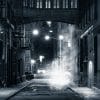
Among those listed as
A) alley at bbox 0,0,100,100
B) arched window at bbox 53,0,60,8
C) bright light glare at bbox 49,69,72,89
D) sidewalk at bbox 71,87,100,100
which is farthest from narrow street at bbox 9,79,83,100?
arched window at bbox 53,0,60,8

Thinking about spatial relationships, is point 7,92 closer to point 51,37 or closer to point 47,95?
point 47,95

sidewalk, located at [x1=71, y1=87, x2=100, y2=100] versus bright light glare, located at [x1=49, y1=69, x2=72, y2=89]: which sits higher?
sidewalk, located at [x1=71, y1=87, x2=100, y2=100]

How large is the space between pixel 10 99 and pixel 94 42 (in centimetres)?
1904

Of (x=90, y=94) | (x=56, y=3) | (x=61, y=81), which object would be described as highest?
(x=56, y=3)

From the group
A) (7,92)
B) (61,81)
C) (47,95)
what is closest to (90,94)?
(47,95)

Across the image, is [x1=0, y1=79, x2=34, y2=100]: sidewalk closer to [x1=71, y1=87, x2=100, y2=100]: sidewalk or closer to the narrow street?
the narrow street

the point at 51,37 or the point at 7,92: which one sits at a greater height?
the point at 51,37

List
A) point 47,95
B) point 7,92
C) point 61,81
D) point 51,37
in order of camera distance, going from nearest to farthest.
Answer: point 47,95 → point 7,92 → point 51,37 → point 61,81

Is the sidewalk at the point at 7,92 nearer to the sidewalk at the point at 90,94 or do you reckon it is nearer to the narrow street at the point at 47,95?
the narrow street at the point at 47,95

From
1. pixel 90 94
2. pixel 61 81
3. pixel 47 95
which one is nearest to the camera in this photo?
pixel 47 95

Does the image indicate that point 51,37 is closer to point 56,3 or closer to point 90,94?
point 56,3

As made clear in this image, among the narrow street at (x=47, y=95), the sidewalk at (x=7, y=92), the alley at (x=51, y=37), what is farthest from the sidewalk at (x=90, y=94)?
the sidewalk at (x=7, y=92)

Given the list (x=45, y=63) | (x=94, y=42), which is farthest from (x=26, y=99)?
(x=45, y=63)

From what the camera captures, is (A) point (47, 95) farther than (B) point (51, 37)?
No
